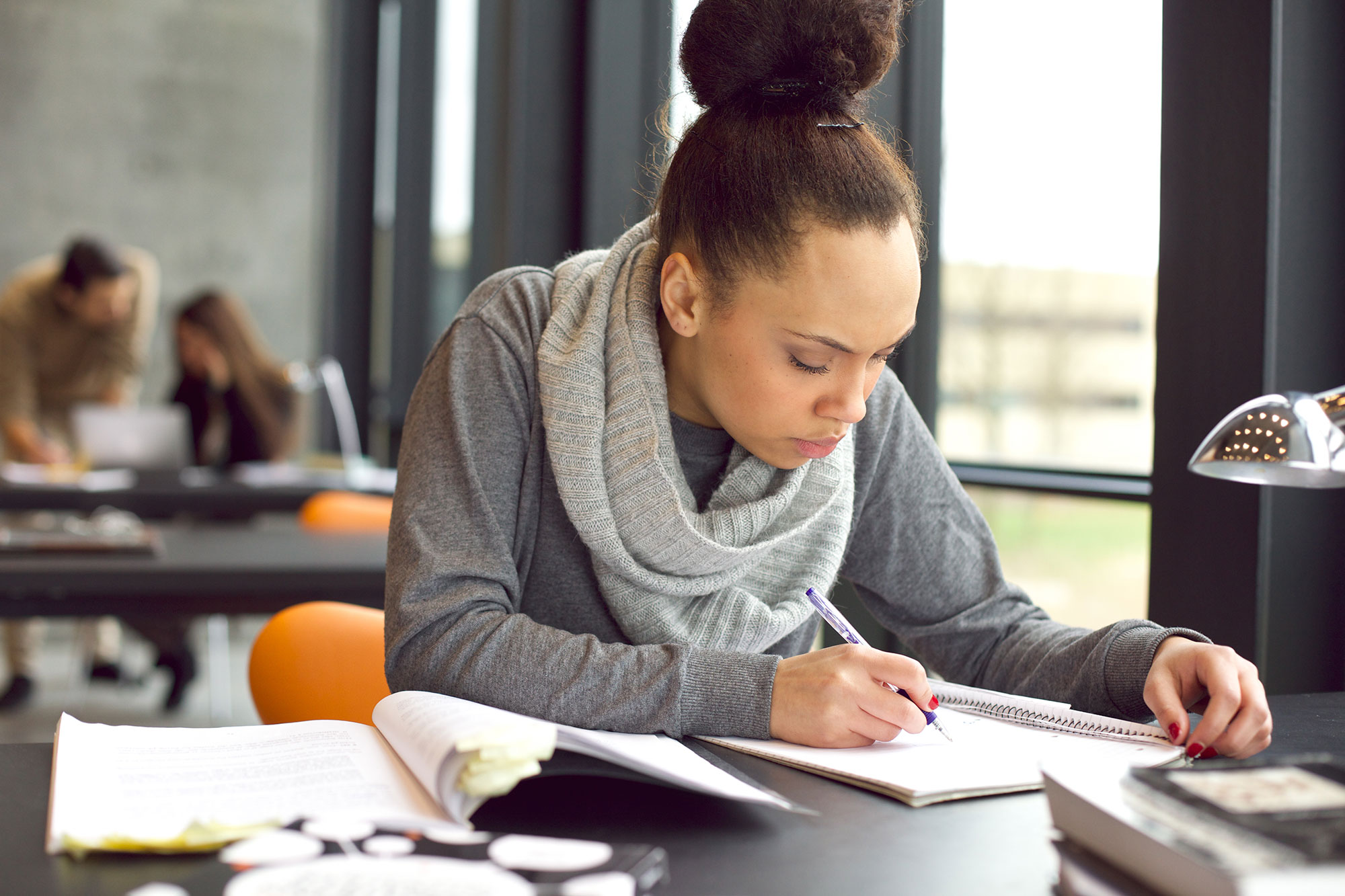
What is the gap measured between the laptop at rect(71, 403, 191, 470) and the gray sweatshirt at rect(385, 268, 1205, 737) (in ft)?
10.8

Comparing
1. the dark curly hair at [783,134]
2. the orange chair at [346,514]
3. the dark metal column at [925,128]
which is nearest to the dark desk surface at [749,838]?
the dark curly hair at [783,134]

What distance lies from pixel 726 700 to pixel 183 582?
136cm

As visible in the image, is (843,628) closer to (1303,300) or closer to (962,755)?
(962,755)

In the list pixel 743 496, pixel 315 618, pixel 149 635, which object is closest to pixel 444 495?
pixel 743 496

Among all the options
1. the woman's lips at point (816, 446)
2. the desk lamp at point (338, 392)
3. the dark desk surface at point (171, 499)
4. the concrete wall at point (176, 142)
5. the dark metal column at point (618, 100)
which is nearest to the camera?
the woman's lips at point (816, 446)

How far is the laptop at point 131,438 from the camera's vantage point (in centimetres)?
404

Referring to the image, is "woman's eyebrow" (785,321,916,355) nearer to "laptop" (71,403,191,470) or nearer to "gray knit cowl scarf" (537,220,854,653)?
"gray knit cowl scarf" (537,220,854,653)

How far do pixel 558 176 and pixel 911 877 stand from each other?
3.09m

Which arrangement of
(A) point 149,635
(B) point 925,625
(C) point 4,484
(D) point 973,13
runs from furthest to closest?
(A) point 149,635 < (C) point 4,484 < (D) point 973,13 < (B) point 925,625

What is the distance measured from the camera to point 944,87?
2.45m

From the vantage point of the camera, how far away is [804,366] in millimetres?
1076

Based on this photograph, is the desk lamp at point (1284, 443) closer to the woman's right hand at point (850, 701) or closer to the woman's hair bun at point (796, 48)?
the woman's right hand at point (850, 701)

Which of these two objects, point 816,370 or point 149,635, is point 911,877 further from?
point 149,635

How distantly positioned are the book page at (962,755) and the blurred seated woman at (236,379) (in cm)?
382
